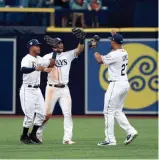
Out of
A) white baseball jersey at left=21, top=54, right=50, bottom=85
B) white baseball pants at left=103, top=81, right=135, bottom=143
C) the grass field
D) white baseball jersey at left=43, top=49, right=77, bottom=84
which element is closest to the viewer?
the grass field

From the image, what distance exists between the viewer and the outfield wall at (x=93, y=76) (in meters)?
20.2

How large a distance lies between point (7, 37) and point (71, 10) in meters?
1.88

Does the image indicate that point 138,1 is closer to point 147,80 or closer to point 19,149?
point 147,80

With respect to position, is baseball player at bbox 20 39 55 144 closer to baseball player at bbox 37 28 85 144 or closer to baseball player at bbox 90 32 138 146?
baseball player at bbox 37 28 85 144

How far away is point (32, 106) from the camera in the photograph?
541 inches

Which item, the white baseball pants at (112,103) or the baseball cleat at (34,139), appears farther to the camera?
the baseball cleat at (34,139)

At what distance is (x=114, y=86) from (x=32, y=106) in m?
1.52

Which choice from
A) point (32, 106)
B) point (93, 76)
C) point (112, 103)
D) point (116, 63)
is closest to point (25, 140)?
point (32, 106)

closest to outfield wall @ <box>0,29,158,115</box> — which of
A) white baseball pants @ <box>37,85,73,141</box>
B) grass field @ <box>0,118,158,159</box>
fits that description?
grass field @ <box>0,118,158,159</box>

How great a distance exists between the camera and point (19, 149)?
12.8 m

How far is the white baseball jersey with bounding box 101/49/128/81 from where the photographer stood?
13453mm

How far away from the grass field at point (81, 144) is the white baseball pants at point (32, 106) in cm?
→ 44

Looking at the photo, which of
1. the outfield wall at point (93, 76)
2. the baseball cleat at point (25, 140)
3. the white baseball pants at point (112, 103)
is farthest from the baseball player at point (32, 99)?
the outfield wall at point (93, 76)

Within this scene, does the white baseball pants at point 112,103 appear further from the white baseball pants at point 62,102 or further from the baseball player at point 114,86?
the white baseball pants at point 62,102
